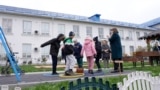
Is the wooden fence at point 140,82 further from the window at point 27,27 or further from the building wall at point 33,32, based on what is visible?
the window at point 27,27

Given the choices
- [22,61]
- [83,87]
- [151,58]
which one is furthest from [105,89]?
[22,61]

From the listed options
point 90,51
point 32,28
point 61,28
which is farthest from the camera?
point 61,28

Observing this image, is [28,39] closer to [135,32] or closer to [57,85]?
[135,32]

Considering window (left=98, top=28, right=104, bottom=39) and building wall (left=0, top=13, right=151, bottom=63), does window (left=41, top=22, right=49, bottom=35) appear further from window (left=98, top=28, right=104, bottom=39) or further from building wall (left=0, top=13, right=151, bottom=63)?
window (left=98, top=28, right=104, bottom=39)

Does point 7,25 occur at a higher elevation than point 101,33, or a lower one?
higher

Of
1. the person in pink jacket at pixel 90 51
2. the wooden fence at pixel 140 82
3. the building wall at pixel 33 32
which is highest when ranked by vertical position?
the building wall at pixel 33 32

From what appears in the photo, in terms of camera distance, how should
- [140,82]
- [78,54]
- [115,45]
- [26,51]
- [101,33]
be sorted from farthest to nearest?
[101,33]
[26,51]
[78,54]
[115,45]
[140,82]

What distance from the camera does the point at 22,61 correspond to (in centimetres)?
2620

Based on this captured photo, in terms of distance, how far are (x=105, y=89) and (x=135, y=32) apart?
122ft

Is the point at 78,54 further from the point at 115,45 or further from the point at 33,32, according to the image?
the point at 33,32


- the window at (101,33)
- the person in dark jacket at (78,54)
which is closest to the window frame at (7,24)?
the window at (101,33)

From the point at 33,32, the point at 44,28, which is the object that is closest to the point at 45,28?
the point at 44,28

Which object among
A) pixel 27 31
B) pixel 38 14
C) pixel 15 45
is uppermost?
pixel 38 14

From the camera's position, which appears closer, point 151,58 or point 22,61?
point 151,58
